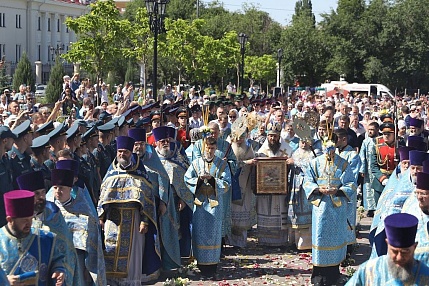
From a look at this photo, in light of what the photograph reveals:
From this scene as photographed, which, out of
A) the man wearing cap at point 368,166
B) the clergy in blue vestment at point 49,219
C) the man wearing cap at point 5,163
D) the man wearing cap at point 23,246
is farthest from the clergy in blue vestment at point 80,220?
the man wearing cap at point 368,166

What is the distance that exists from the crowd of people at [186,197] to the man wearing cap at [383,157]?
0.02 metres

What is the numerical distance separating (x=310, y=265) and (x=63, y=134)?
4176 mm

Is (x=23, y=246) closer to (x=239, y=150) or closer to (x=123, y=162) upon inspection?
(x=123, y=162)

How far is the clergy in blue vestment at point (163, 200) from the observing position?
10.5 metres

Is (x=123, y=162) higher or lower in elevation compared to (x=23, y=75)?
lower

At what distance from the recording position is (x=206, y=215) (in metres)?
11.3

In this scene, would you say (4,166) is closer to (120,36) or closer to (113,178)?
(113,178)

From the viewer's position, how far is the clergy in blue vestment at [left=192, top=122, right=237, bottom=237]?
464 inches

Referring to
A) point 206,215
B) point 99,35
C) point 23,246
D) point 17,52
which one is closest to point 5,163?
point 206,215

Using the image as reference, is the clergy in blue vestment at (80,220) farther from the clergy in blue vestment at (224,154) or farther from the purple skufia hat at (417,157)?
the clergy in blue vestment at (224,154)

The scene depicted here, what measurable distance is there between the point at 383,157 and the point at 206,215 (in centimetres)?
408

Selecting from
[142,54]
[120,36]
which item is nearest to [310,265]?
[120,36]

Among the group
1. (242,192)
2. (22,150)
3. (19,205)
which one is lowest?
(242,192)

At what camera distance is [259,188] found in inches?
503
